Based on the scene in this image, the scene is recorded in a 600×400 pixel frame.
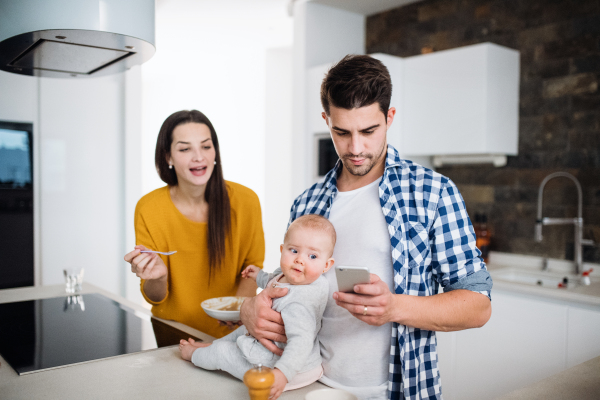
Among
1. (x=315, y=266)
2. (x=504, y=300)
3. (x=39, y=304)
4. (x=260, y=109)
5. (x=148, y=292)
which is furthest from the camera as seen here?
(x=260, y=109)

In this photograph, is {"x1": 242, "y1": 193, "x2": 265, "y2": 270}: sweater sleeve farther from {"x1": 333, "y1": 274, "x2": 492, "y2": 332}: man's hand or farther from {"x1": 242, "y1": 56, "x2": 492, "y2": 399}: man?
{"x1": 333, "y1": 274, "x2": 492, "y2": 332}: man's hand

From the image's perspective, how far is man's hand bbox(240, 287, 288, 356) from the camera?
4.24 ft

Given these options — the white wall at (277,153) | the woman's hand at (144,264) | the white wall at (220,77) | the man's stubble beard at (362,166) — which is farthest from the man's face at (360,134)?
the white wall at (277,153)

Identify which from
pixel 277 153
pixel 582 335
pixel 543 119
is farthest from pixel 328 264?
pixel 277 153

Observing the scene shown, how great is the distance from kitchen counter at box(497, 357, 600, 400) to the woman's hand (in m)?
1.16

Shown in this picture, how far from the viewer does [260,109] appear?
6855 millimetres

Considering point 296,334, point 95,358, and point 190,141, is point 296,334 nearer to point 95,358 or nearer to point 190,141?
point 95,358

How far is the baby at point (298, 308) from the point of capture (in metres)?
1.29

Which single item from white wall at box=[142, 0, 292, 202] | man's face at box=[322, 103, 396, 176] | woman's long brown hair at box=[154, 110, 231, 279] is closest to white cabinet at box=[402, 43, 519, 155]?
woman's long brown hair at box=[154, 110, 231, 279]

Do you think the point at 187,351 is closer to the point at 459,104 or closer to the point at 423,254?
the point at 423,254

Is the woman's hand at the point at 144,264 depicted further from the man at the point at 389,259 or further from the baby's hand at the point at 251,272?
the man at the point at 389,259

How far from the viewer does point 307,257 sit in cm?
136

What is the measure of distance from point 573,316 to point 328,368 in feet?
5.12

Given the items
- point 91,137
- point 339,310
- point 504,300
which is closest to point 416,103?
point 504,300
